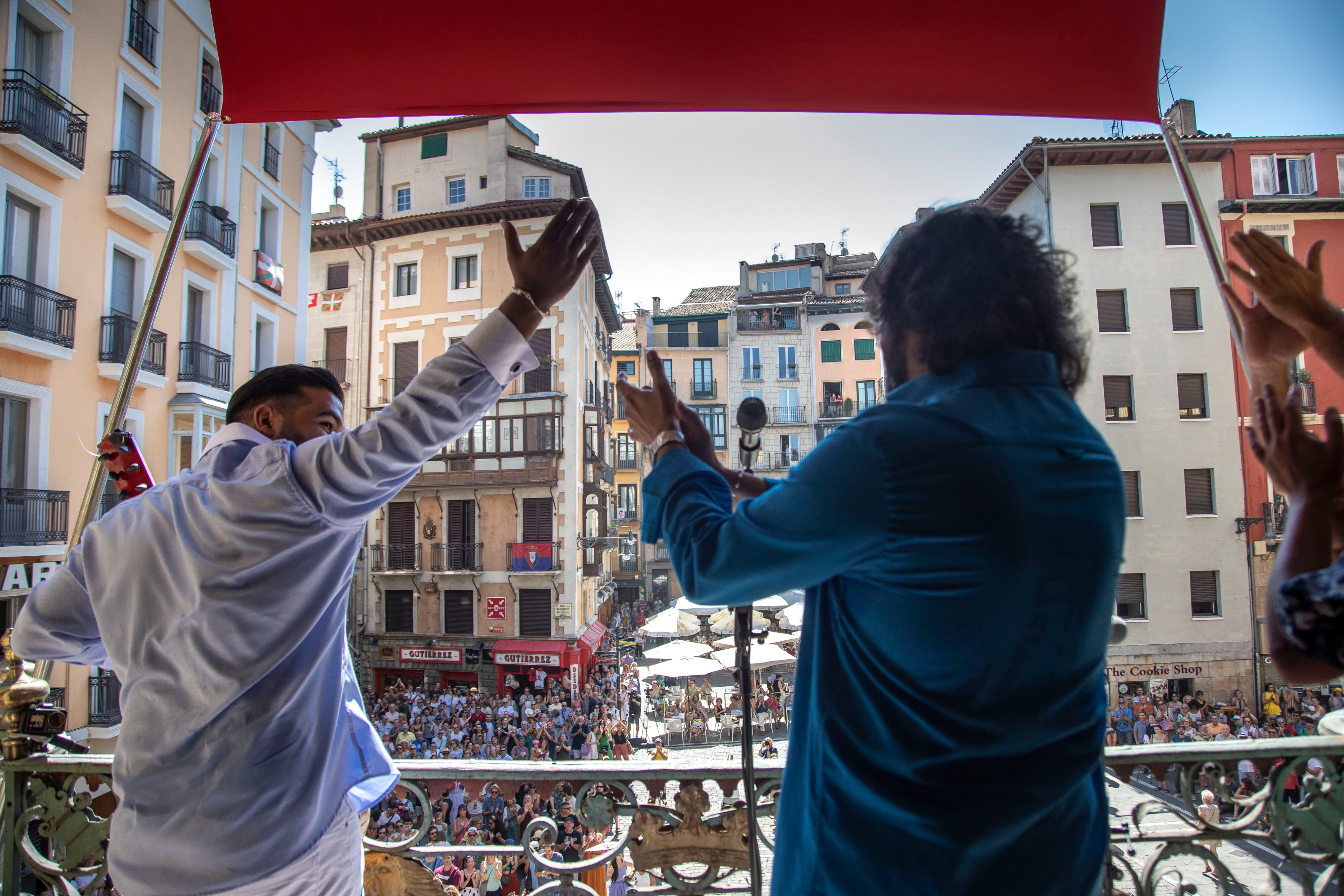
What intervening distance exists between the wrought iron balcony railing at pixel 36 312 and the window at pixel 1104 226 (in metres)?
14.6

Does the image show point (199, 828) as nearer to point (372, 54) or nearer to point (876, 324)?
point (876, 324)

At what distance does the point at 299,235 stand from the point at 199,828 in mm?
11675

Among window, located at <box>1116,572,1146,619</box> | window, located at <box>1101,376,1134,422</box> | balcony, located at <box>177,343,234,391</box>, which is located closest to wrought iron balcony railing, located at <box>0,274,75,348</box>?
balcony, located at <box>177,343,234,391</box>

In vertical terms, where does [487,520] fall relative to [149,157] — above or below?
below

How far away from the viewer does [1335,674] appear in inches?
32.9

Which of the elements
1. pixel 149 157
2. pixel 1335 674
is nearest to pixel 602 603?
pixel 149 157

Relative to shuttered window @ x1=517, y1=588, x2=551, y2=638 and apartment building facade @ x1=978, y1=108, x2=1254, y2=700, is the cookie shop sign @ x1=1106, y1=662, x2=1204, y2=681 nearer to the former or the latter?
apartment building facade @ x1=978, y1=108, x2=1254, y2=700

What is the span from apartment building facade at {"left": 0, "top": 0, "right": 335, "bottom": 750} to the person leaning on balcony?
420 centimetres

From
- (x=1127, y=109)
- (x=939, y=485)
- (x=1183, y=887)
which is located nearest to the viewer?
(x=939, y=485)

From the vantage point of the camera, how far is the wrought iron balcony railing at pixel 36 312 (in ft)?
19.0

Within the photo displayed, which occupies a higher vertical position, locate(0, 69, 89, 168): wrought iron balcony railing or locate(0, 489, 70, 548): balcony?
locate(0, 69, 89, 168): wrought iron balcony railing

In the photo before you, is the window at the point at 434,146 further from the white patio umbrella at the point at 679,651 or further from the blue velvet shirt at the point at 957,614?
the blue velvet shirt at the point at 957,614

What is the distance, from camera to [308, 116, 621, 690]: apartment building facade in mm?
14859

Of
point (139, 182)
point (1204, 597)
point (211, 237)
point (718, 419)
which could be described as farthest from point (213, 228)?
point (718, 419)
